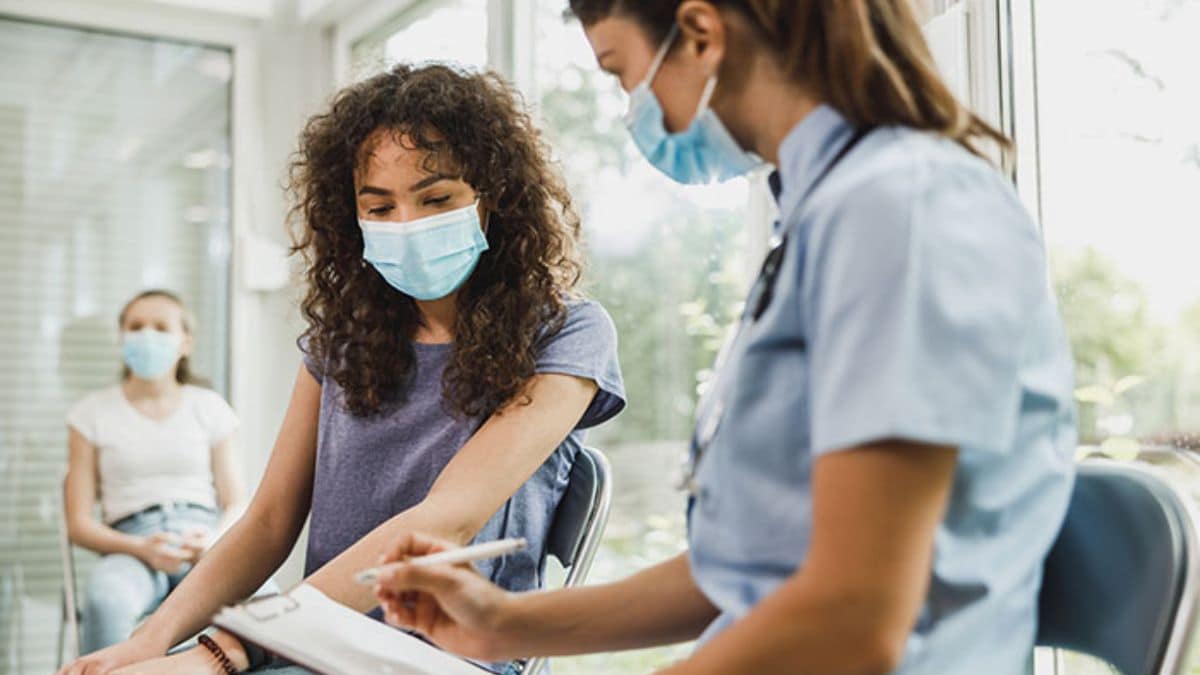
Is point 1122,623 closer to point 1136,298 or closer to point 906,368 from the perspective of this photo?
point 906,368

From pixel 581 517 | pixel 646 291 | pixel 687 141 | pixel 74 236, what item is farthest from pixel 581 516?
pixel 74 236

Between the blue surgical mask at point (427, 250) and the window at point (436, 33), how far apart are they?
1343 mm

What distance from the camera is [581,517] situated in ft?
4.73

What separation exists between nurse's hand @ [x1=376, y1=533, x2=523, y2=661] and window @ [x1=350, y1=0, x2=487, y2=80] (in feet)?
6.20

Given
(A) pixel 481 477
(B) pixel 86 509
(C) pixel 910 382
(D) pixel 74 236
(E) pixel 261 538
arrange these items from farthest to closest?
1. (D) pixel 74 236
2. (B) pixel 86 509
3. (E) pixel 261 538
4. (A) pixel 481 477
5. (C) pixel 910 382

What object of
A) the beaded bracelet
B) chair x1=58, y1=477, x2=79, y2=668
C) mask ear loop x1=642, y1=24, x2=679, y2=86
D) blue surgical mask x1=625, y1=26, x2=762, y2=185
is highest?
mask ear loop x1=642, y1=24, x2=679, y2=86

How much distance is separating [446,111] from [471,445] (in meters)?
0.41

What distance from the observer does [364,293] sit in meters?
1.54

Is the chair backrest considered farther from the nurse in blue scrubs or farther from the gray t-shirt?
the nurse in blue scrubs

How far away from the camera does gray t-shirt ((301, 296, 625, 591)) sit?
55.6 inches

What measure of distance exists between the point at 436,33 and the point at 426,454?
2.02 meters

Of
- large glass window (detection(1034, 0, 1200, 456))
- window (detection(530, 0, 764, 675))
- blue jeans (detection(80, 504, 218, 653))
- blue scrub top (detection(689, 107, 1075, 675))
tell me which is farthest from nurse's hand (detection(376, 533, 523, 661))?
blue jeans (detection(80, 504, 218, 653))

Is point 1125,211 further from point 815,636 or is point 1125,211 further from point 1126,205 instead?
point 815,636

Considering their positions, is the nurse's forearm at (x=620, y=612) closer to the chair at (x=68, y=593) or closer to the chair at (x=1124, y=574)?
the chair at (x=1124, y=574)
